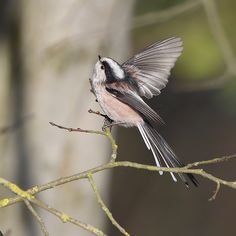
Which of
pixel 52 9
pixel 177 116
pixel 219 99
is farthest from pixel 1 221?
pixel 177 116

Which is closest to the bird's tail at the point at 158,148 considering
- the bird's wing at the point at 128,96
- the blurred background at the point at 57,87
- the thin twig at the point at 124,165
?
the bird's wing at the point at 128,96

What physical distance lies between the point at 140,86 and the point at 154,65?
0.10 m

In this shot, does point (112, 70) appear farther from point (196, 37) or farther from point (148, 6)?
point (196, 37)

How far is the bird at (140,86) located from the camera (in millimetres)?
2723

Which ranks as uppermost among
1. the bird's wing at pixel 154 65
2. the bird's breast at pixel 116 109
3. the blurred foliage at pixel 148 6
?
the blurred foliage at pixel 148 6

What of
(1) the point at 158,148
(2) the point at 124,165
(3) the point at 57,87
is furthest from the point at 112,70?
(3) the point at 57,87

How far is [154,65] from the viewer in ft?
9.51

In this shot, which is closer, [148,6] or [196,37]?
[148,6]

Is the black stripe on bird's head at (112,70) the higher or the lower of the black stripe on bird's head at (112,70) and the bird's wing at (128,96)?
the higher

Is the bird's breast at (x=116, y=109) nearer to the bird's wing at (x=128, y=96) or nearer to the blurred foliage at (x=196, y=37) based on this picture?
the bird's wing at (x=128, y=96)

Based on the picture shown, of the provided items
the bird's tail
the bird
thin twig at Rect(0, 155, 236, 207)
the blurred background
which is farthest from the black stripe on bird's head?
the blurred background

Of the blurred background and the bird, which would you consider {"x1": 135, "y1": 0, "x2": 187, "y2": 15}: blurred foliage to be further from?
the bird

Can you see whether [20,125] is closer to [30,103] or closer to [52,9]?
[30,103]

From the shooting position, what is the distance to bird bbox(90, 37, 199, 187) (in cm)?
272
